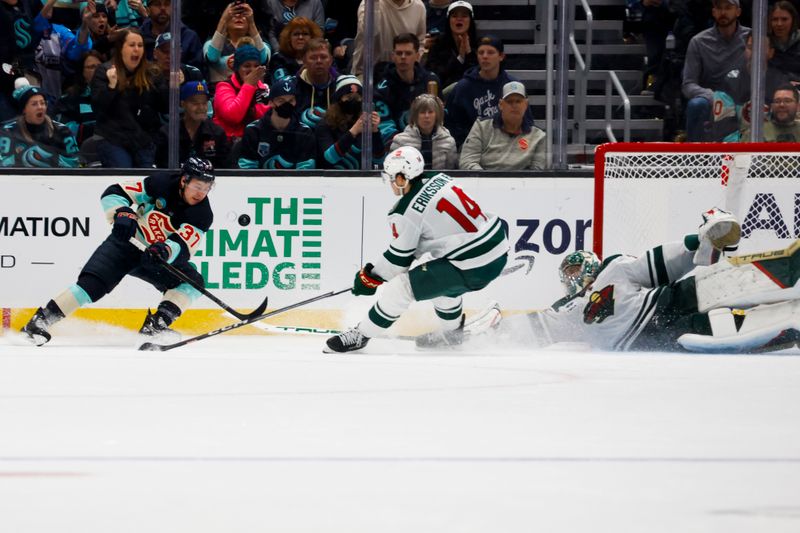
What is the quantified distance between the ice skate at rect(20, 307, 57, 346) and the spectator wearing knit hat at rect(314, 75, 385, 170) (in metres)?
1.56

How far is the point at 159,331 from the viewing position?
6.18 meters

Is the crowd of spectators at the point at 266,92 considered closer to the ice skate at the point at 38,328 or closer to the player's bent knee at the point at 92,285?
the player's bent knee at the point at 92,285

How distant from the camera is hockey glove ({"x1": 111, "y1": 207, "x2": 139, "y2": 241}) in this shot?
599cm

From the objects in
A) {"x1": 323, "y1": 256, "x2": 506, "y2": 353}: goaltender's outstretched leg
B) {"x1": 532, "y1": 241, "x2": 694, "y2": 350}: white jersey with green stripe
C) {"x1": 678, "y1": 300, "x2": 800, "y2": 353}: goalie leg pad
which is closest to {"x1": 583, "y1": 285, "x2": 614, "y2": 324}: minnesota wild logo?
{"x1": 532, "y1": 241, "x2": 694, "y2": 350}: white jersey with green stripe

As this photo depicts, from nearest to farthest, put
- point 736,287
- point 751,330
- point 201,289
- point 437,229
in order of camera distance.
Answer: point 751,330
point 736,287
point 437,229
point 201,289

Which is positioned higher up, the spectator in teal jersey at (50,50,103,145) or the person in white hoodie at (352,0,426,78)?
the person in white hoodie at (352,0,426,78)

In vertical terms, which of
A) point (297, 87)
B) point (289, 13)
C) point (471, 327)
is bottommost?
point (471, 327)

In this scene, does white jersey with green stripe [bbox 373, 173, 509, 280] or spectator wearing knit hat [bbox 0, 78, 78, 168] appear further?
spectator wearing knit hat [bbox 0, 78, 78, 168]

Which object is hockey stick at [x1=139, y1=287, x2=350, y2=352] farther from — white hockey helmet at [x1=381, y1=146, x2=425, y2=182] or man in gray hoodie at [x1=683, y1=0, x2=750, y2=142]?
man in gray hoodie at [x1=683, y1=0, x2=750, y2=142]

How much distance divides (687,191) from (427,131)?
1.31m

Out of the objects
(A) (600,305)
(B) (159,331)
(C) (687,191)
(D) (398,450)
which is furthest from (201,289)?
(D) (398,450)

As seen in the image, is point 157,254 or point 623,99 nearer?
point 157,254

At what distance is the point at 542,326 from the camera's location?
6.00 metres

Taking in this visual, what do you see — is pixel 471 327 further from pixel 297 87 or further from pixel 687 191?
pixel 297 87
